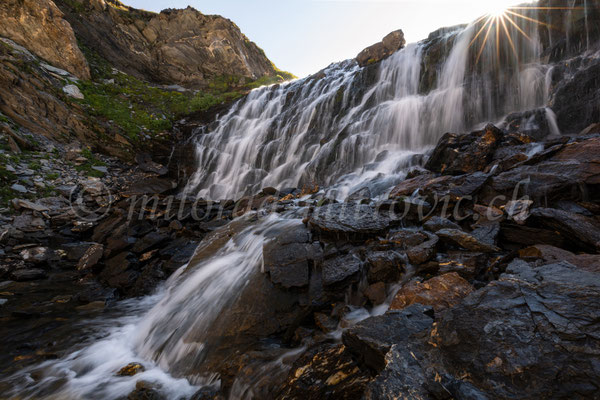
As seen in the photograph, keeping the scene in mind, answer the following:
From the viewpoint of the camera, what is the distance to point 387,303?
128 inches

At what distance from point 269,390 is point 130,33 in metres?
37.7

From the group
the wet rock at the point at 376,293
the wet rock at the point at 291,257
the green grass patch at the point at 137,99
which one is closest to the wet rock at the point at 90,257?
the wet rock at the point at 291,257

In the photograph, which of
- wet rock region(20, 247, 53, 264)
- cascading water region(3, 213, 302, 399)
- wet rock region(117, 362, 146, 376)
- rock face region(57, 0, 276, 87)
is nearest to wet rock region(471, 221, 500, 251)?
cascading water region(3, 213, 302, 399)

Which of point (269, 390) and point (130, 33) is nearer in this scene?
point (269, 390)

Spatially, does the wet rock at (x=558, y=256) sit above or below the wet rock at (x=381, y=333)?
above

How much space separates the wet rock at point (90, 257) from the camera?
6719 mm

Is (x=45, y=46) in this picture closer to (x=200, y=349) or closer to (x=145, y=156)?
(x=145, y=156)

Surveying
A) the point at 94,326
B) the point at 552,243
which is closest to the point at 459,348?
the point at 552,243

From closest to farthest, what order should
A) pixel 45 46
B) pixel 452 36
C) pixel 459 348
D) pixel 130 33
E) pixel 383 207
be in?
1. pixel 459 348
2. pixel 383 207
3. pixel 452 36
4. pixel 45 46
5. pixel 130 33

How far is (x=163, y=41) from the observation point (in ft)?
96.5

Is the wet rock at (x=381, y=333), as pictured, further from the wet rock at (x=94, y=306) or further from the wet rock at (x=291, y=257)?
the wet rock at (x=94, y=306)

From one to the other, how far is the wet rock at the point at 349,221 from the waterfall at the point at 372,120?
10.1 ft

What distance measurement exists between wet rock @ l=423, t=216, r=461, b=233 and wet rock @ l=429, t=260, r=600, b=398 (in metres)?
2.20

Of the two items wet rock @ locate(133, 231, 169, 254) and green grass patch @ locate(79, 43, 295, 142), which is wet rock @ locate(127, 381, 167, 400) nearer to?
wet rock @ locate(133, 231, 169, 254)
